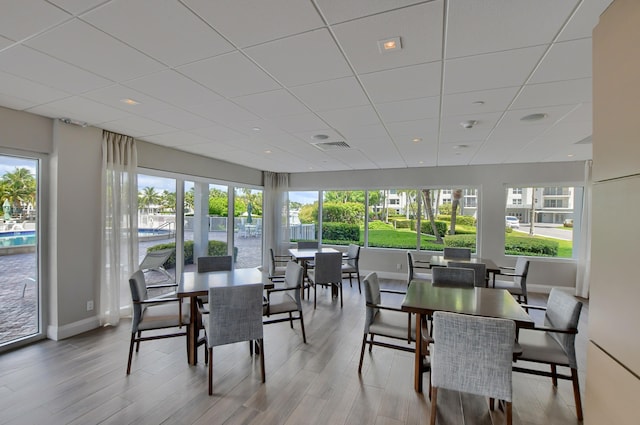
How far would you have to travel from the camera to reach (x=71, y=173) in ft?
11.4

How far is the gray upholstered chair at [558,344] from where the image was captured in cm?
214

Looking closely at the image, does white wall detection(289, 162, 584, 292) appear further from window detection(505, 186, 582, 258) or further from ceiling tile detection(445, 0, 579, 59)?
ceiling tile detection(445, 0, 579, 59)

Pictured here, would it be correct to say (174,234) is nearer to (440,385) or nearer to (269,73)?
(269,73)

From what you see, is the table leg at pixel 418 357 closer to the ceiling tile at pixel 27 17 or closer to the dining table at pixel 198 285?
the dining table at pixel 198 285

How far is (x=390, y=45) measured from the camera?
1.75 meters

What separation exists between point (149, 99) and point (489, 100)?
3.16m

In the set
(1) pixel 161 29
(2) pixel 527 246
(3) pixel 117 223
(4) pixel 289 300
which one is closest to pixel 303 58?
(1) pixel 161 29

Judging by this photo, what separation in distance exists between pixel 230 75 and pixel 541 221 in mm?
6838

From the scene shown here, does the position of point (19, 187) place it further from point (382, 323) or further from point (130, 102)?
point (382, 323)

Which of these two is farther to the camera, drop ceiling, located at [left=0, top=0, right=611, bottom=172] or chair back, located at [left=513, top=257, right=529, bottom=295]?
chair back, located at [left=513, top=257, right=529, bottom=295]

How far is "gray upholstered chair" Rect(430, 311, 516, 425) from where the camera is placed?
5.94 feet

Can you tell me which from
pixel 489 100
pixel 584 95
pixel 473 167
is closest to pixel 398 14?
pixel 489 100

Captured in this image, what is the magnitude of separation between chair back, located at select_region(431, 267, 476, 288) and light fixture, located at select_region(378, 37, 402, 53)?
2.58m

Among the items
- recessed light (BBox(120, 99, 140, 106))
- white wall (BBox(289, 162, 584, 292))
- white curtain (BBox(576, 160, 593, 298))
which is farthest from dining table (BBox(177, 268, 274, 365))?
white curtain (BBox(576, 160, 593, 298))
